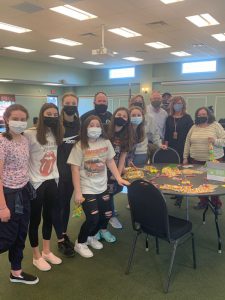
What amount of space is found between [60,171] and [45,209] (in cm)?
37

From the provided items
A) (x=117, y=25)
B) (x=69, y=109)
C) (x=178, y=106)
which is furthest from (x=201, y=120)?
(x=117, y=25)

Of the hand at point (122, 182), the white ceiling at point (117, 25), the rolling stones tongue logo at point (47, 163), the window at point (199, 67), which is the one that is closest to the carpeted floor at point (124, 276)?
the hand at point (122, 182)

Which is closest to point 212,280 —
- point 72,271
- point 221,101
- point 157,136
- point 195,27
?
point 72,271

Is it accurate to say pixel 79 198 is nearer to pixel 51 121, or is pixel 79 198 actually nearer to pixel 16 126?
pixel 51 121

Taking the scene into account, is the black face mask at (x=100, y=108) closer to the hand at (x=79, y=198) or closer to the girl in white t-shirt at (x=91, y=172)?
the girl in white t-shirt at (x=91, y=172)

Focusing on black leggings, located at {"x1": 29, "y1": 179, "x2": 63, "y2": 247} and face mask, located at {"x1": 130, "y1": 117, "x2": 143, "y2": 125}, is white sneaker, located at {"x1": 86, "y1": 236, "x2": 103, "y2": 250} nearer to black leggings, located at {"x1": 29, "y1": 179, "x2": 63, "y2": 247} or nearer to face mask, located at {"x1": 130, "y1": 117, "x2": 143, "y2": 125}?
black leggings, located at {"x1": 29, "y1": 179, "x2": 63, "y2": 247}

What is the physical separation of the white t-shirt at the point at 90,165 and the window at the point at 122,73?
9.84 metres

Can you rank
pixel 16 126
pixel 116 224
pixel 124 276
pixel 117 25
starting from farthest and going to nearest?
pixel 117 25
pixel 116 224
pixel 124 276
pixel 16 126

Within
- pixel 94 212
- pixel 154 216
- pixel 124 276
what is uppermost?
pixel 154 216

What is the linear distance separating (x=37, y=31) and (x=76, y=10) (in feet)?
5.39

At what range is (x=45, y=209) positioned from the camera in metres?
2.46

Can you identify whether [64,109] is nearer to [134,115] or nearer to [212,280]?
[134,115]

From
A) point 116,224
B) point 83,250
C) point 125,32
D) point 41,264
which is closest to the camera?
point 41,264

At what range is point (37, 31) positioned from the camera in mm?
6445
